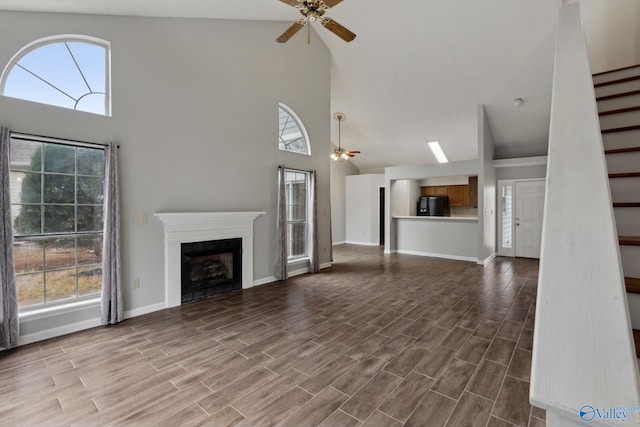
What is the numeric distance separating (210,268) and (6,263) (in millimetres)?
2225

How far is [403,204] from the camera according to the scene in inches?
393

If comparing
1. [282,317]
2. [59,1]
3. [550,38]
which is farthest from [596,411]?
[550,38]

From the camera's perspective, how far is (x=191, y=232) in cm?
420

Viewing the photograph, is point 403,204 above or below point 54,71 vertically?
below

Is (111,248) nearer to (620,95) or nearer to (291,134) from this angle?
→ (291,134)

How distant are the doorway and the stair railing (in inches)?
315

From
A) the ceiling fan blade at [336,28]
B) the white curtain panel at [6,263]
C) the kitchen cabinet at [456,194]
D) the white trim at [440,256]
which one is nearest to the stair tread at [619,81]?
the ceiling fan blade at [336,28]

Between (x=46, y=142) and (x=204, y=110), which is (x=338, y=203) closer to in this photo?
(x=204, y=110)

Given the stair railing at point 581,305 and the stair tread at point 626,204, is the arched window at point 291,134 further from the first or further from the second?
the stair railing at point 581,305

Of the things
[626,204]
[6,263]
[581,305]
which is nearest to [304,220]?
[6,263]

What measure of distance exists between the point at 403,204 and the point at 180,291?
769 cm

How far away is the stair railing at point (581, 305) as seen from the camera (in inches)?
23.1

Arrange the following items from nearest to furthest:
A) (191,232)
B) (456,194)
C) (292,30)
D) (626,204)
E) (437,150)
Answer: (626,204) → (292,30) → (191,232) → (437,150) → (456,194)

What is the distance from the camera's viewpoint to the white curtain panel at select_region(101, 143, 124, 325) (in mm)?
3352
